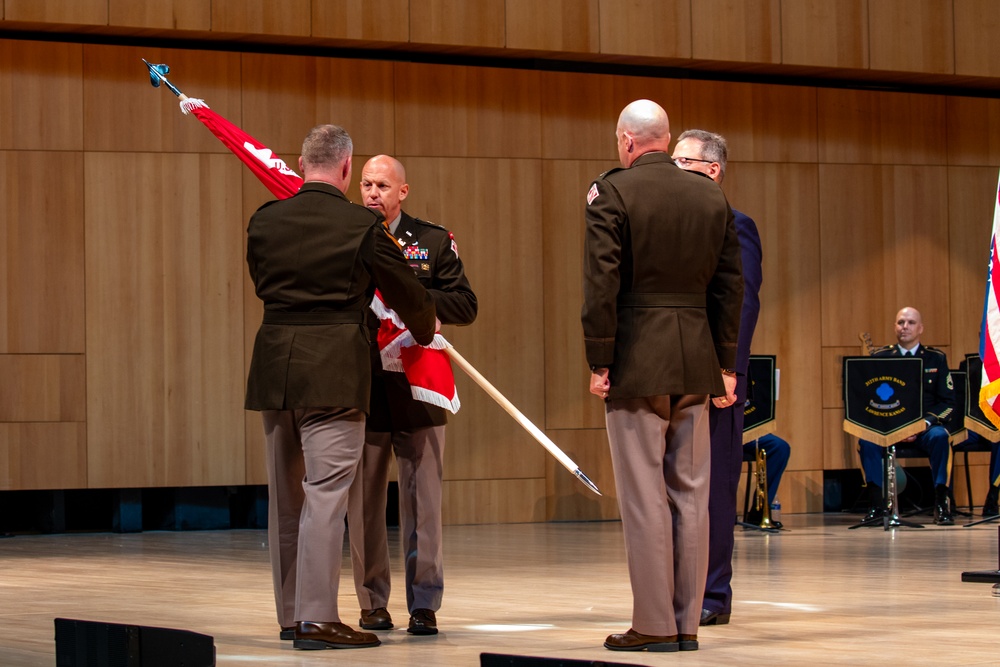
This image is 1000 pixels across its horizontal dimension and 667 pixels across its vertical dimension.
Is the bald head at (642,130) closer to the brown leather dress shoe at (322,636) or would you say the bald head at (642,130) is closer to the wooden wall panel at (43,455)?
the brown leather dress shoe at (322,636)

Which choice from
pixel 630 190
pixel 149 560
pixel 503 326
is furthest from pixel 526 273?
pixel 630 190

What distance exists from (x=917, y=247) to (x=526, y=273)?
9.99 ft

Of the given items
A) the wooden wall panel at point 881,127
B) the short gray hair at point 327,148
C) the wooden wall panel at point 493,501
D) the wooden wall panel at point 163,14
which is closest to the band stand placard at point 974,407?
the wooden wall panel at point 881,127

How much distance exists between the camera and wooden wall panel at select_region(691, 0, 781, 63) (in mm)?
9711

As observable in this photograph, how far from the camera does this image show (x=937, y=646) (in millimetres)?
3910

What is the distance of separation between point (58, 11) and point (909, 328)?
5.68m

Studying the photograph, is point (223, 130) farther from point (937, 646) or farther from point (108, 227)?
point (108, 227)

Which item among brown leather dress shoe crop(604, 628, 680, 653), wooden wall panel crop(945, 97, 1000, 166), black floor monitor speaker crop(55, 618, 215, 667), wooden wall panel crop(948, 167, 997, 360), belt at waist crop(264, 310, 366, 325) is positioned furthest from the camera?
wooden wall panel crop(945, 97, 1000, 166)

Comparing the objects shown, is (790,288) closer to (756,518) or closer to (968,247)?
(968,247)

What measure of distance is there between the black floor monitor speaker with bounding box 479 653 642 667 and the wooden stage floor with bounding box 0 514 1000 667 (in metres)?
0.61

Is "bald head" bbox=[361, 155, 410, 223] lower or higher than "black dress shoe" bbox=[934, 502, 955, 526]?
higher

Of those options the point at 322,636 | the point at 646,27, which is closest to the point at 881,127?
the point at 646,27

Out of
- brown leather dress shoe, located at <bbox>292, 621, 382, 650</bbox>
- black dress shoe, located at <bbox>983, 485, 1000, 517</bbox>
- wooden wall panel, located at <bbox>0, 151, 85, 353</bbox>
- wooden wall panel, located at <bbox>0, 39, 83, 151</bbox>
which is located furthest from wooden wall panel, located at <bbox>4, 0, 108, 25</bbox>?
black dress shoe, located at <bbox>983, 485, 1000, 517</bbox>

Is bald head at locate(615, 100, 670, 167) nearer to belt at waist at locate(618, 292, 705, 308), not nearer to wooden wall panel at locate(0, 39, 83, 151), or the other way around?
belt at waist at locate(618, 292, 705, 308)
